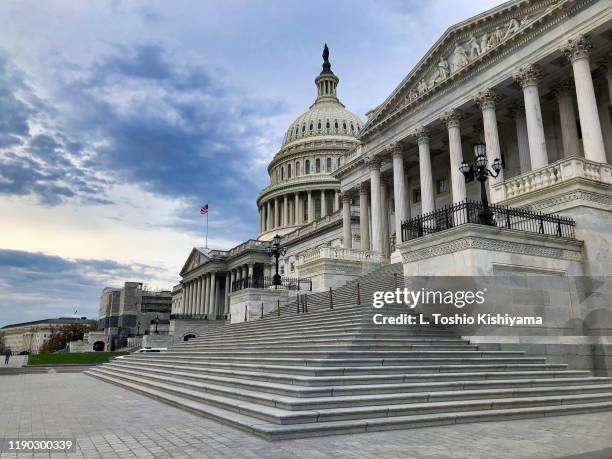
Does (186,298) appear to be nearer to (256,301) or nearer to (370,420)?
(256,301)

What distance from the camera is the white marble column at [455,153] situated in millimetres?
31312

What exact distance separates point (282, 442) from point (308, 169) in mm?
104718

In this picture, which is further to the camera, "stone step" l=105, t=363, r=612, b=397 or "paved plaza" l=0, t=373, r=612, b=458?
"stone step" l=105, t=363, r=612, b=397

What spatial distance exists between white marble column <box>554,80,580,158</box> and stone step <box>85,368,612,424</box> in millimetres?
18673

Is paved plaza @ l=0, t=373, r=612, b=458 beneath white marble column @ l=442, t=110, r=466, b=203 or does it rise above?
beneath

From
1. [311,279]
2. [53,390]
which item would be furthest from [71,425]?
[311,279]

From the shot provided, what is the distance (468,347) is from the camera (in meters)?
15.6

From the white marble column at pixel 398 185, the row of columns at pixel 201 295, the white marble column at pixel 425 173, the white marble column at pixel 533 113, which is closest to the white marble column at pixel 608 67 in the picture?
the white marble column at pixel 533 113

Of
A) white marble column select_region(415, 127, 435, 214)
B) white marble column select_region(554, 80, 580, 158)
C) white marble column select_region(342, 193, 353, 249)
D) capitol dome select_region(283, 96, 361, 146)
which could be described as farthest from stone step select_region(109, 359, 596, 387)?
capitol dome select_region(283, 96, 361, 146)

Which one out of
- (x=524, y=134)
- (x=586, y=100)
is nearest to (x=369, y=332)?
(x=586, y=100)

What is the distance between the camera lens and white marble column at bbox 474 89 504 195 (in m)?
29.7

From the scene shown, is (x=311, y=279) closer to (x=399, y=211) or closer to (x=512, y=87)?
(x=399, y=211)

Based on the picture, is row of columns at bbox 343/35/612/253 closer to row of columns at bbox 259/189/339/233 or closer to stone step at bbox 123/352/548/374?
stone step at bbox 123/352/548/374

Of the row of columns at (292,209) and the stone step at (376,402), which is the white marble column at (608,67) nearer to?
the stone step at (376,402)
